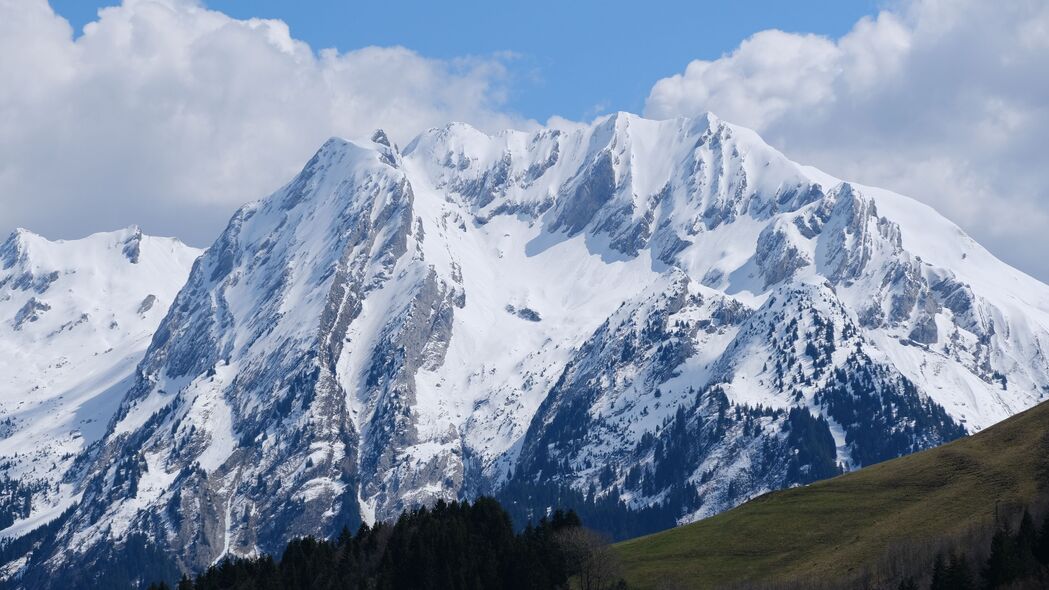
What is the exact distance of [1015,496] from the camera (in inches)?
7594

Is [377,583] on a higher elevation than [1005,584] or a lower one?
higher

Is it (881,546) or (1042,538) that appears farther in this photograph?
(881,546)

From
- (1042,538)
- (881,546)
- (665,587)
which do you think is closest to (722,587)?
(665,587)

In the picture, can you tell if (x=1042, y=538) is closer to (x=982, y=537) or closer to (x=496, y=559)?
(x=982, y=537)

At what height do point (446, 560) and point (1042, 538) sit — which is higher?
point (446, 560)

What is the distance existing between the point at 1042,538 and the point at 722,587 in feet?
158

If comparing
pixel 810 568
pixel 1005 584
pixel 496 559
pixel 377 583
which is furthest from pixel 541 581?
pixel 1005 584

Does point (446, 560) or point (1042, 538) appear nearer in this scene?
point (1042, 538)

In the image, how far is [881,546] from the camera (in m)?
191

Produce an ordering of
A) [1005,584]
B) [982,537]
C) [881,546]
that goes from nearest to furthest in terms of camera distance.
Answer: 1. [1005,584]
2. [982,537]
3. [881,546]

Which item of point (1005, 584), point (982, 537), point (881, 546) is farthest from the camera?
point (881, 546)

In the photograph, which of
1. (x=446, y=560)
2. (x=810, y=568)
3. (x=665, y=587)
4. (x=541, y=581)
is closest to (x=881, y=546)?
(x=810, y=568)

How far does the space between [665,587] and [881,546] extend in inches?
1137

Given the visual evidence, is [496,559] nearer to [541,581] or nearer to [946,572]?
[541,581]
